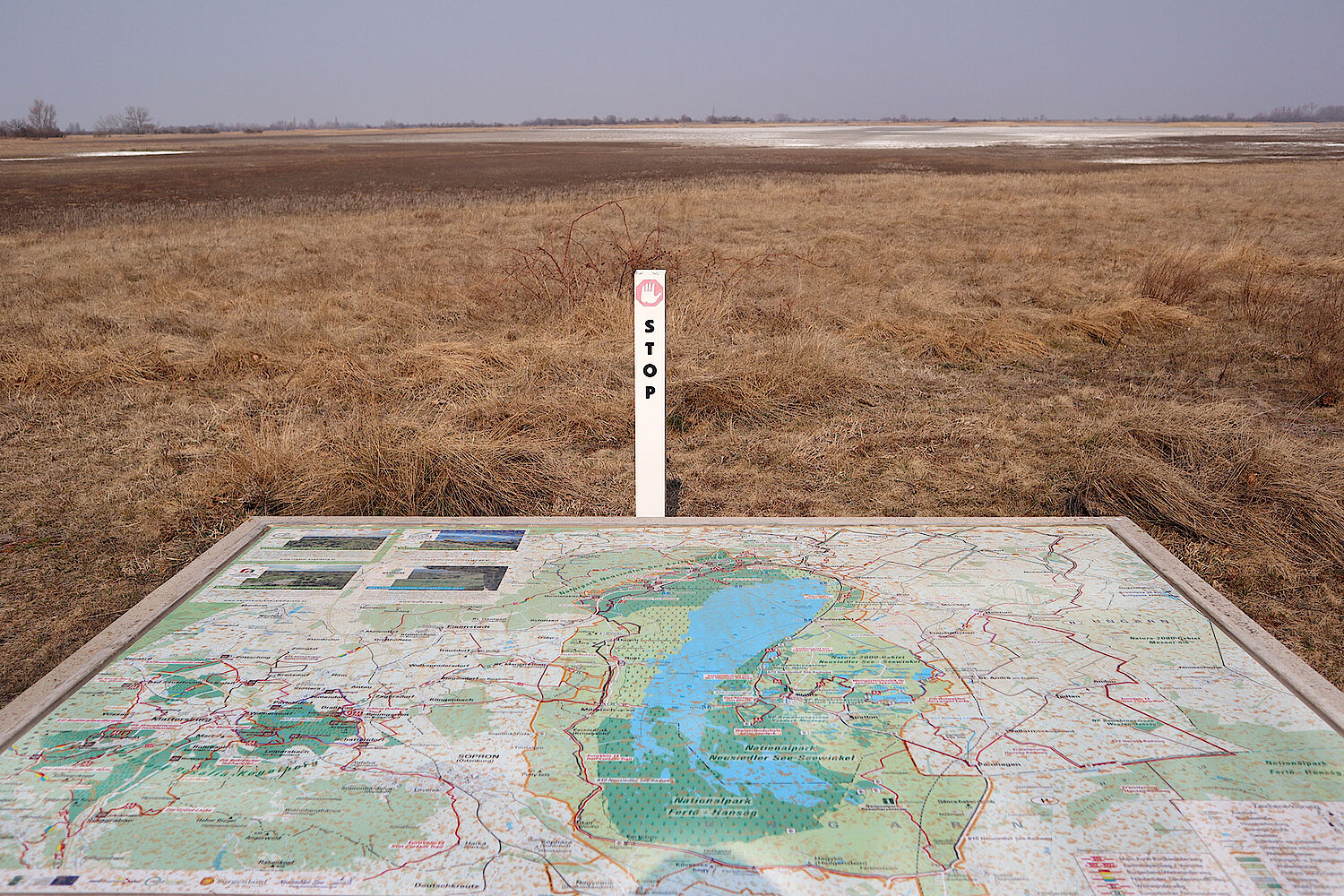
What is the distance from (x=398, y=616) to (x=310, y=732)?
1.85 feet

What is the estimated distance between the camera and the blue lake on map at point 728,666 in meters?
1.91

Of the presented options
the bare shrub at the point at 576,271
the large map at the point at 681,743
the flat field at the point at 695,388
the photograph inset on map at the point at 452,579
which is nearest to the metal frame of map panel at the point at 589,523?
the large map at the point at 681,743

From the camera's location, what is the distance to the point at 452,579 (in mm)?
2848

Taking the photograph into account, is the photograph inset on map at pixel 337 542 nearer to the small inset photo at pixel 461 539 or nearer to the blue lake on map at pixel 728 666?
the small inset photo at pixel 461 539

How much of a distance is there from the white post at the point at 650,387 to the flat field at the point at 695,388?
3.42 feet

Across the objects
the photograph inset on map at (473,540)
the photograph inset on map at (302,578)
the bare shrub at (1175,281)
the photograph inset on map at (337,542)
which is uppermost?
the bare shrub at (1175,281)

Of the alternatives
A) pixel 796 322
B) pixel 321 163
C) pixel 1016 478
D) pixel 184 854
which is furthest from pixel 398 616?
pixel 321 163

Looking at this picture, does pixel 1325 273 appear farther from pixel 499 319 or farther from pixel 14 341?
pixel 14 341

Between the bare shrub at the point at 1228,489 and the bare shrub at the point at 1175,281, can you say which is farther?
the bare shrub at the point at 1175,281

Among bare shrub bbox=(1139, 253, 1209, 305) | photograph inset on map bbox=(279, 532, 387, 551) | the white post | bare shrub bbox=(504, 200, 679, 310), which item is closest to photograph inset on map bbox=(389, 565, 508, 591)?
photograph inset on map bbox=(279, 532, 387, 551)

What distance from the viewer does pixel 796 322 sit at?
814 centimetres

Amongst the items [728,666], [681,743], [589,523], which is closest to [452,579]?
[589,523]

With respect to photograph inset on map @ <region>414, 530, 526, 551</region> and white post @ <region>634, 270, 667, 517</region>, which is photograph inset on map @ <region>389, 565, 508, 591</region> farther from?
white post @ <region>634, 270, 667, 517</region>

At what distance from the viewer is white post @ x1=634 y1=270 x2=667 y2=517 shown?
3.36 metres
